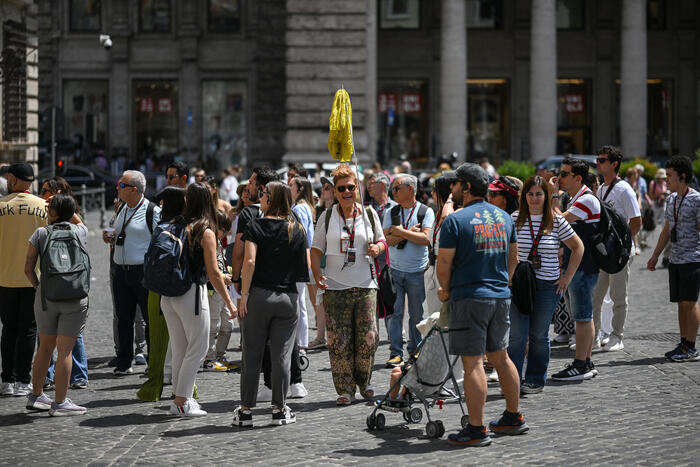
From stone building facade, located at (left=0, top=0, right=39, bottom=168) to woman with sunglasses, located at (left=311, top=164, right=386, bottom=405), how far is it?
1391 centimetres

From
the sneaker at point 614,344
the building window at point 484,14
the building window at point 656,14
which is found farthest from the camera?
the building window at point 656,14

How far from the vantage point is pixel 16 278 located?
1016 cm

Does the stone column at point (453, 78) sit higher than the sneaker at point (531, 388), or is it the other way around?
the stone column at point (453, 78)

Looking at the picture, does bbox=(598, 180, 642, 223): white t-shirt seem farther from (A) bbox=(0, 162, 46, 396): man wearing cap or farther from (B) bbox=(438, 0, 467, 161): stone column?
(B) bbox=(438, 0, 467, 161): stone column

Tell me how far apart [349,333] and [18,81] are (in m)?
16.3

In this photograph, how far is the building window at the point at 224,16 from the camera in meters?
44.2

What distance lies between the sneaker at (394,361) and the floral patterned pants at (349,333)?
1.49 m

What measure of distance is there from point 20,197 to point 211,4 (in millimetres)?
35159

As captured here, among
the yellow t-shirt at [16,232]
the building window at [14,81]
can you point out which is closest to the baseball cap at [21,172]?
the yellow t-shirt at [16,232]

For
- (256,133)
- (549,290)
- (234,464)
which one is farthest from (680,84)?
(234,464)

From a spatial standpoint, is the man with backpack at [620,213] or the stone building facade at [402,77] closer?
the man with backpack at [620,213]

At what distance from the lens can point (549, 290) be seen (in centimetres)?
988

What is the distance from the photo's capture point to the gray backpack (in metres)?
9.46

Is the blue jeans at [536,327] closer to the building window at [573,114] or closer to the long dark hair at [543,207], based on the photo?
the long dark hair at [543,207]
